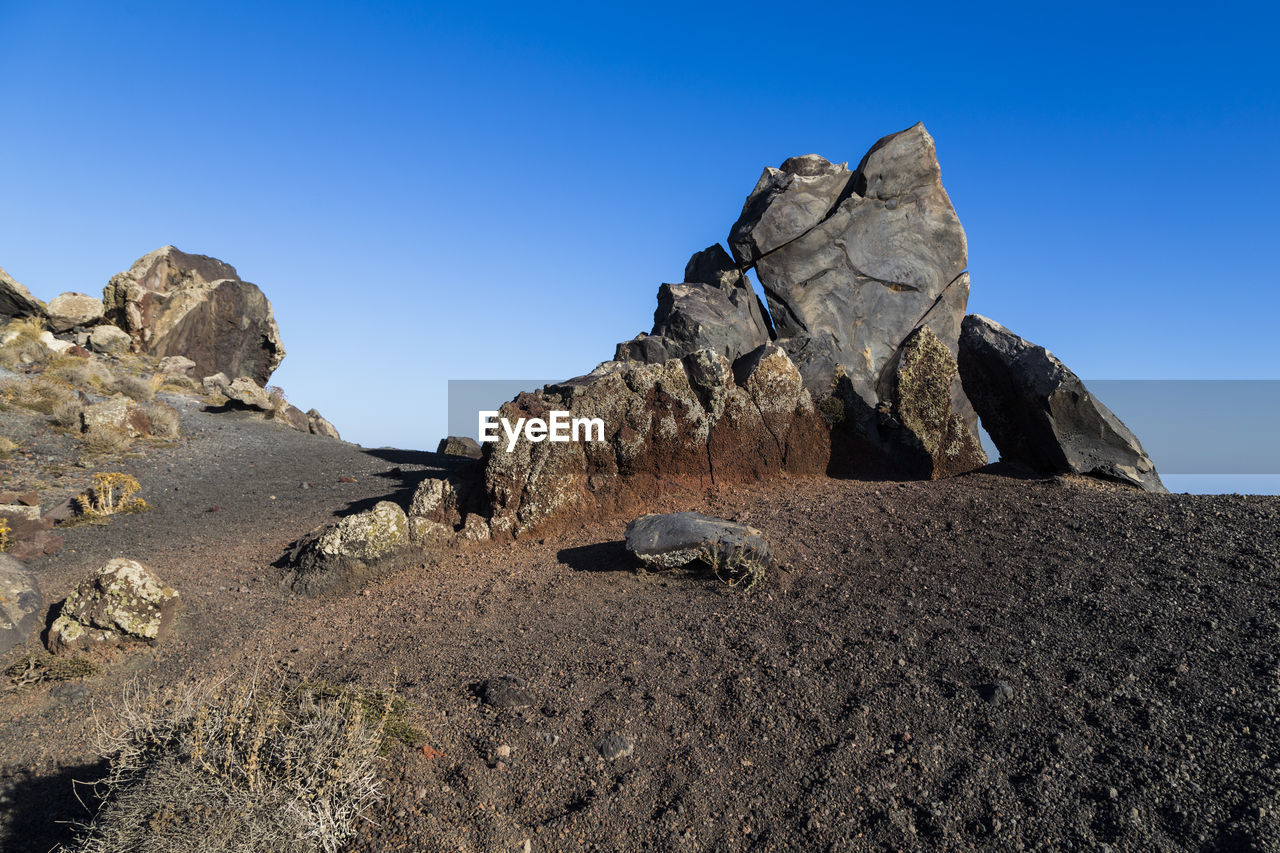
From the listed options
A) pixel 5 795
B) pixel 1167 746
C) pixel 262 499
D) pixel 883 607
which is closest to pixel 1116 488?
pixel 883 607

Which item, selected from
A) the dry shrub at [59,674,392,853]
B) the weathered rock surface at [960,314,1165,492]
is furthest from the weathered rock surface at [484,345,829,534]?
the dry shrub at [59,674,392,853]

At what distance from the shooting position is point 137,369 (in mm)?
20062

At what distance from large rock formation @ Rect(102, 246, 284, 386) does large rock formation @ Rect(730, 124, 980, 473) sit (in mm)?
17044

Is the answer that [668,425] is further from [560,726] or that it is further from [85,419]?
[85,419]

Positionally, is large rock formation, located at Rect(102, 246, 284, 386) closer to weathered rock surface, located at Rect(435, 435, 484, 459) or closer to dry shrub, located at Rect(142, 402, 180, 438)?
dry shrub, located at Rect(142, 402, 180, 438)

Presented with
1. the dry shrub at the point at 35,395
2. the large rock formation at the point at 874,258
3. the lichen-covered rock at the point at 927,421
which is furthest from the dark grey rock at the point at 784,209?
the dry shrub at the point at 35,395

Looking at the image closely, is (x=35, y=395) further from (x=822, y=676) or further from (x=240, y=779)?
(x=822, y=676)

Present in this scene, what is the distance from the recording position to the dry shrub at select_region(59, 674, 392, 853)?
3.40 meters

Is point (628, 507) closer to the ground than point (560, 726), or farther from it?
farther from it

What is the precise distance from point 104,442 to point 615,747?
1259 centimetres

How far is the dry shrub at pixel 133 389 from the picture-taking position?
54.5 feet

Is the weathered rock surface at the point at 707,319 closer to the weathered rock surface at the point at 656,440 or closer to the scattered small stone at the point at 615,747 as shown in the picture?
the weathered rock surface at the point at 656,440

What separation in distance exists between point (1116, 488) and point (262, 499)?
1134 centimetres

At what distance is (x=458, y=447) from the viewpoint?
15.6m
